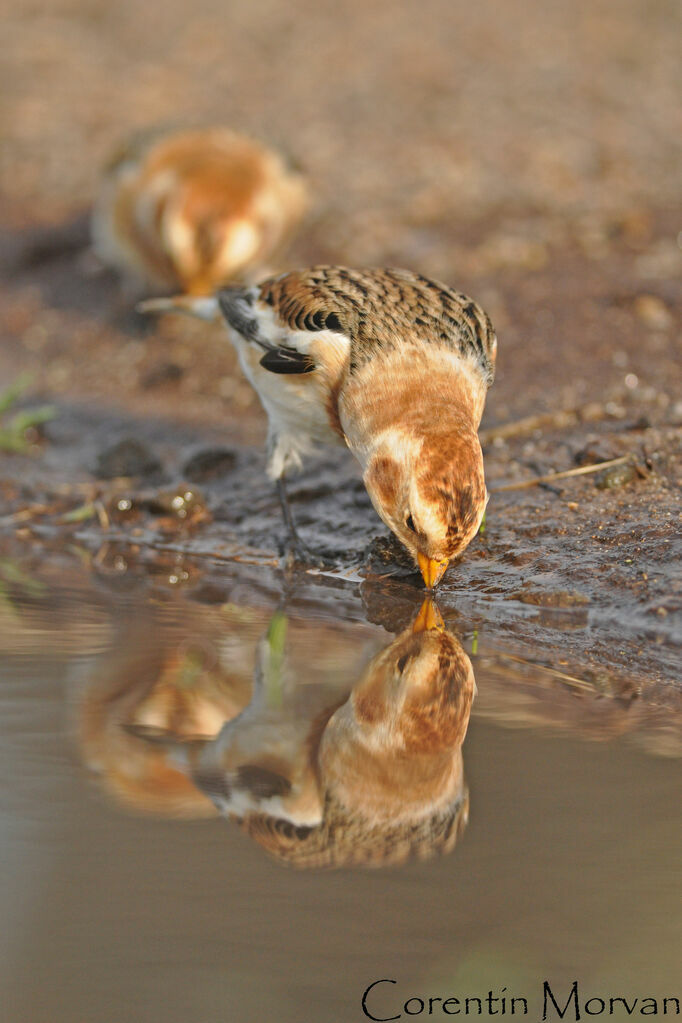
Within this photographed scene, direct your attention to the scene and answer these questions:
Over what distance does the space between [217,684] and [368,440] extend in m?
1.14

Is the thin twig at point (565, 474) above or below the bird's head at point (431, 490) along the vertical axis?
below

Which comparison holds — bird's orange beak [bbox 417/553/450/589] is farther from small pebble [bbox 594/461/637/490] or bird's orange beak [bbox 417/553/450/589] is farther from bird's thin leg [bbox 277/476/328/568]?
small pebble [bbox 594/461/637/490]

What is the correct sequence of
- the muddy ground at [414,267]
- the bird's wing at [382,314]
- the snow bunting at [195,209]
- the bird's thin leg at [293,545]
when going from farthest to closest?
the snow bunting at [195,209]
the bird's thin leg at [293,545]
the muddy ground at [414,267]
the bird's wing at [382,314]

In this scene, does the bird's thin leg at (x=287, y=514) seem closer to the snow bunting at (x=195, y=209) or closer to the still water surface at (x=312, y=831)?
the still water surface at (x=312, y=831)

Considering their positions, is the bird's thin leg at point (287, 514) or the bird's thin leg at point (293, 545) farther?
the bird's thin leg at point (287, 514)

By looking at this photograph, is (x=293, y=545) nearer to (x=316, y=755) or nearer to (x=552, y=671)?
(x=552, y=671)

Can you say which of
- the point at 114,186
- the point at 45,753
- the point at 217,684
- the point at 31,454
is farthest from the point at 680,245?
the point at 45,753

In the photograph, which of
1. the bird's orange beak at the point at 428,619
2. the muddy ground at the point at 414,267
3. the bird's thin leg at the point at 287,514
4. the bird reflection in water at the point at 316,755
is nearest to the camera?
the bird reflection in water at the point at 316,755

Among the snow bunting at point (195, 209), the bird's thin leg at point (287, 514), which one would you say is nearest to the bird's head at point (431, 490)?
the bird's thin leg at point (287, 514)

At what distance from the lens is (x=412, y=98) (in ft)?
36.9

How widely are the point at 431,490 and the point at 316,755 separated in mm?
1174

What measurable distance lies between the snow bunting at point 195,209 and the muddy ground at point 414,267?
1.33ft

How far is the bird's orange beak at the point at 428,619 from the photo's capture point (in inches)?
172

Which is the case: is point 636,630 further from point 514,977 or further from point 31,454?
point 31,454
